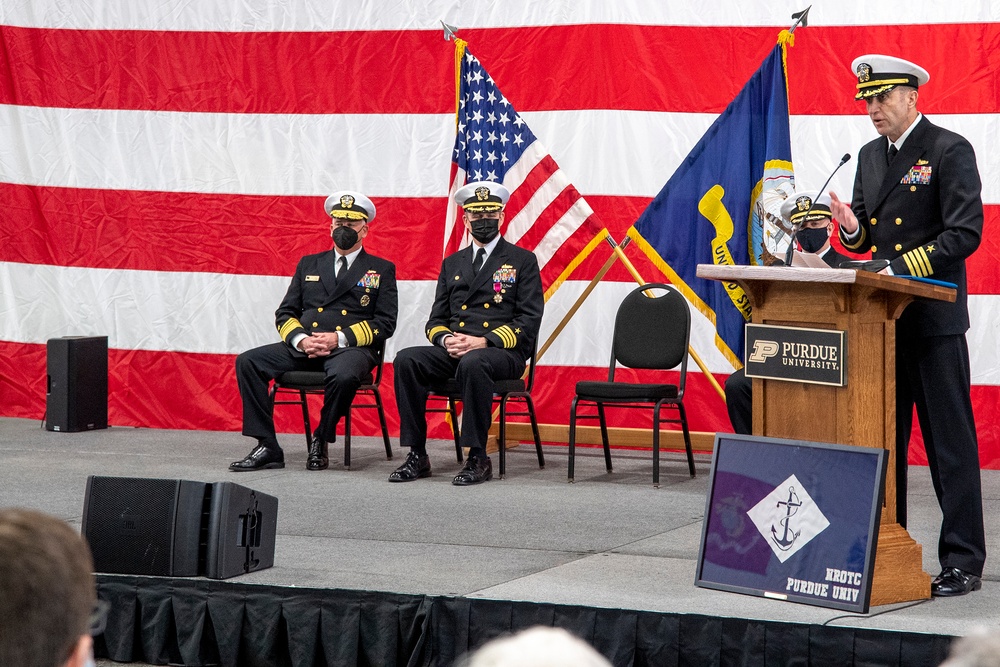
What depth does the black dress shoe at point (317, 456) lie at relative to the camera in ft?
17.0

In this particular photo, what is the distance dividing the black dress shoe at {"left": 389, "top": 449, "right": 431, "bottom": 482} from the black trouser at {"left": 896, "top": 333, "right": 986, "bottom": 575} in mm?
2340

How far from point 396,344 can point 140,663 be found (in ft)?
10.4

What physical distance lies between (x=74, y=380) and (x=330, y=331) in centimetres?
156

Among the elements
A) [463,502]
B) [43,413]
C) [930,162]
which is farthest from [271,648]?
[43,413]

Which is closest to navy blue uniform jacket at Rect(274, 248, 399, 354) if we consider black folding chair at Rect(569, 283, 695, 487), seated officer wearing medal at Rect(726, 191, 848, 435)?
black folding chair at Rect(569, 283, 695, 487)

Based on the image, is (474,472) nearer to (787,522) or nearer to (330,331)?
(330,331)

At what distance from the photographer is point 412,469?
4.93m

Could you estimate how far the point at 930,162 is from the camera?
2.95 meters

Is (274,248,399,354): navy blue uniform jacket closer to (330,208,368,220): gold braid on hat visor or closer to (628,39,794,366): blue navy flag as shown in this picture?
(330,208,368,220): gold braid on hat visor

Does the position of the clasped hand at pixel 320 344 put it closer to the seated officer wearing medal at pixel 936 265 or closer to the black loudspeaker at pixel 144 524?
the black loudspeaker at pixel 144 524

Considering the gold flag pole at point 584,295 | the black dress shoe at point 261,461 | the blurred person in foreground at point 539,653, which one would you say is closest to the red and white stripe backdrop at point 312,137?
the gold flag pole at point 584,295

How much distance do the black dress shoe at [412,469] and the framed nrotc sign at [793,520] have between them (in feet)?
6.99

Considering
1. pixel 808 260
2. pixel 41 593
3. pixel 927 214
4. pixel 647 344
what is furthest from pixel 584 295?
pixel 41 593

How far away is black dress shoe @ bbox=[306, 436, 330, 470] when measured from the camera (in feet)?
17.0
